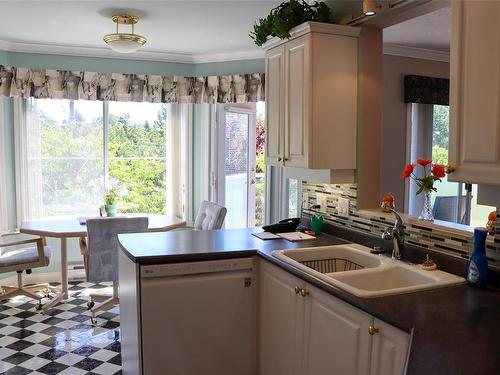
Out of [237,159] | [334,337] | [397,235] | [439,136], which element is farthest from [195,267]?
[439,136]

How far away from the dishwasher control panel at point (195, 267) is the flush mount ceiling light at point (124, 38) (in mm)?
2026

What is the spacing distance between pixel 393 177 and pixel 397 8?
2547 millimetres

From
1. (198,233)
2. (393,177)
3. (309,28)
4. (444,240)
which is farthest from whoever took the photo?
(393,177)

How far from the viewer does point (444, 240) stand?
2084 millimetres

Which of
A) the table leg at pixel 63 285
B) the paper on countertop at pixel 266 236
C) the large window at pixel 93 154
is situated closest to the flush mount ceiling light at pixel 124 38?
the large window at pixel 93 154

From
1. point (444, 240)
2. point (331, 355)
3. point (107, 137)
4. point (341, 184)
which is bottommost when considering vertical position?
point (331, 355)

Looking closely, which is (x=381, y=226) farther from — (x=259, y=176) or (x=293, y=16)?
(x=259, y=176)

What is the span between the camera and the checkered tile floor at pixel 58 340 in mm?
2992

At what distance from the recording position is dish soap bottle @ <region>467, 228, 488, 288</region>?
71.0 inches

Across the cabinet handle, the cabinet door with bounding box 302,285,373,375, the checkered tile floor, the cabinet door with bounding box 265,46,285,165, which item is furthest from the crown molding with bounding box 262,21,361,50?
the checkered tile floor

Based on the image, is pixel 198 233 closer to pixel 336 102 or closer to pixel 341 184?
pixel 341 184

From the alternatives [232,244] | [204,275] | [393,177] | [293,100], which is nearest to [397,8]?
[293,100]

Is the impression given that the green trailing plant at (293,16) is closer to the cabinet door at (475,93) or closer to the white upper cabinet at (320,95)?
the white upper cabinet at (320,95)

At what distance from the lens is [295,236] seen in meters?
2.86
